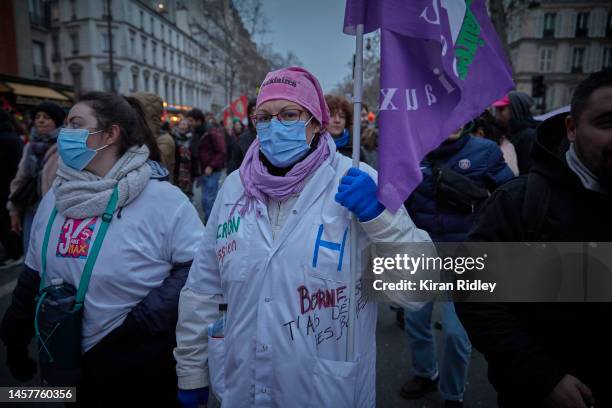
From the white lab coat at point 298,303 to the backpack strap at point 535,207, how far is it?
38cm

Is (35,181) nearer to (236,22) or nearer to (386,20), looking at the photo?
(386,20)

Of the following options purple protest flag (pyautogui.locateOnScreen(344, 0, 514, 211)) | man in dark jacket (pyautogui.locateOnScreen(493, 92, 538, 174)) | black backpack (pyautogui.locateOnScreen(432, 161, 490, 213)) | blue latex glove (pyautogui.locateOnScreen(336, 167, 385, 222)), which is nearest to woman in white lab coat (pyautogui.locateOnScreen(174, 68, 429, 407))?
blue latex glove (pyautogui.locateOnScreen(336, 167, 385, 222))

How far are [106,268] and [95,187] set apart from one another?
0.42 meters

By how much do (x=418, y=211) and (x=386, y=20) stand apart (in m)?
1.66

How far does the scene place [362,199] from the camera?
1.47 meters

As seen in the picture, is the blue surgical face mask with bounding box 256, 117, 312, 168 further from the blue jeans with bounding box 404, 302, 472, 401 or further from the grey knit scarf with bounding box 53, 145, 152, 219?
the blue jeans with bounding box 404, 302, 472, 401

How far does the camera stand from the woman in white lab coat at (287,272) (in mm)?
1515

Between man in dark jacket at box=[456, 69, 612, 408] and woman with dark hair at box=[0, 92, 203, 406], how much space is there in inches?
60.9

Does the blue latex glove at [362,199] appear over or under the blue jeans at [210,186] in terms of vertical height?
over

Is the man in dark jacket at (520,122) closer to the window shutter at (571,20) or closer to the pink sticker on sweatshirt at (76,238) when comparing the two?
the pink sticker on sweatshirt at (76,238)

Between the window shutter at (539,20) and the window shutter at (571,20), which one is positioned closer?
the window shutter at (571,20)

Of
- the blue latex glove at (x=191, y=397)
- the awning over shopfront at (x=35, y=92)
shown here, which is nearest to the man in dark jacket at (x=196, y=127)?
the blue latex glove at (x=191, y=397)
